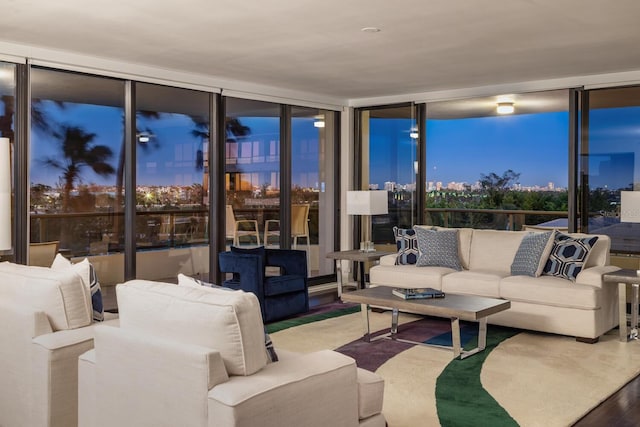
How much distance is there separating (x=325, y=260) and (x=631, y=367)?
4655 mm

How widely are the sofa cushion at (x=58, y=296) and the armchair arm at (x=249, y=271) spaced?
9.34 ft

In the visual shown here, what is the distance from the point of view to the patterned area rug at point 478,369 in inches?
148

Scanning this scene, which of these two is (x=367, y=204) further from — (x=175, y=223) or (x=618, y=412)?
(x=618, y=412)

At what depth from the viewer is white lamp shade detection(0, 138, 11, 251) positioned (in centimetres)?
389

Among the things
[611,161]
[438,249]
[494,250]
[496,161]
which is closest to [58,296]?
[438,249]

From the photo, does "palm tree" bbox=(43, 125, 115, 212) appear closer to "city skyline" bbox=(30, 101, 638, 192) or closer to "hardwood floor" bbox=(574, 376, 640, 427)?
"city skyline" bbox=(30, 101, 638, 192)

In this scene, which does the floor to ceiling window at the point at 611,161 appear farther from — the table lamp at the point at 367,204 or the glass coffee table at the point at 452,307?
the glass coffee table at the point at 452,307

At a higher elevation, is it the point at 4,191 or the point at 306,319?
the point at 4,191

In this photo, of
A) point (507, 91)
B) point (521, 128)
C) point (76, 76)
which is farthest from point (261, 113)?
point (521, 128)

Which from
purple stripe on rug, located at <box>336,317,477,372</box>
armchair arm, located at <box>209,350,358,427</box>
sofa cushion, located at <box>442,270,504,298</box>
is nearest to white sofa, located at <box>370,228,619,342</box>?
sofa cushion, located at <box>442,270,504,298</box>

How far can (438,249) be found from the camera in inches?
261

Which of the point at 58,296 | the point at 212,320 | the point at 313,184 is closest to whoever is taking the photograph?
the point at 212,320

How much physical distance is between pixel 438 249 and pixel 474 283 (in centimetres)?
69

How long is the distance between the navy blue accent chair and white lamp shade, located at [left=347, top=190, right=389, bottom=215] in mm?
1199
